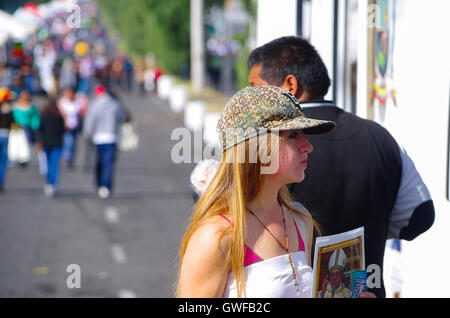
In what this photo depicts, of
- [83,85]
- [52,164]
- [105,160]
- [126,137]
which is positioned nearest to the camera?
[105,160]

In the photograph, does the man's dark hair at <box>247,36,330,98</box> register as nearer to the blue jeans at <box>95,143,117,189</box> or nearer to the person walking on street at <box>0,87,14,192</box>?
the blue jeans at <box>95,143,117,189</box>

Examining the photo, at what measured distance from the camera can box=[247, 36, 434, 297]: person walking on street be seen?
3.52m

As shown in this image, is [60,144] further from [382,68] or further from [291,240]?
[291,240]

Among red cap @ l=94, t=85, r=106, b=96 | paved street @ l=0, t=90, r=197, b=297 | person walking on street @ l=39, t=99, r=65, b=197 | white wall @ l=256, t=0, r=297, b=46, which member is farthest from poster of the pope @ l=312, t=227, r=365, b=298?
person walking on street @ l=39, t=99, r=65, b=197

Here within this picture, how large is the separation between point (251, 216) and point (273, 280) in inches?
8.0

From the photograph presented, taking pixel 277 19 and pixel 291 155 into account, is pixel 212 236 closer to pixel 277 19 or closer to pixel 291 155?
pixel 291 155

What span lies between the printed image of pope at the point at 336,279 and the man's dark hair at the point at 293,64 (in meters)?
0.92

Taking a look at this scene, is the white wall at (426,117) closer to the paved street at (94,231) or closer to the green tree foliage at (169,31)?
the paved street at (94,231)

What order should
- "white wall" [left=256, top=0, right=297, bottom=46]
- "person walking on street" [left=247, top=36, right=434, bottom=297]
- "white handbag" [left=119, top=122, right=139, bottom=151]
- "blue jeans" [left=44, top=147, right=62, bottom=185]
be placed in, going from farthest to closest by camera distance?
1. "blue jeans" [left=44, top=147, right=62, bottom=185]
2. "white handbag" [left=119, top=122, right=139, bottom=151]
3. "white wall" [left=256, top=0, right=297, bottom=46]
4. "person walking on street" [left=247, top=36, right=434, bottom=297]

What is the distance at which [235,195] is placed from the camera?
2533 millimetres

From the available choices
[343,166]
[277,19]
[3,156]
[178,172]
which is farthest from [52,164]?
[343,166]

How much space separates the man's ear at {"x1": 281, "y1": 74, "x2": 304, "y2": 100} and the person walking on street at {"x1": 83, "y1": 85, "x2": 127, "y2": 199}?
9489 millimetres

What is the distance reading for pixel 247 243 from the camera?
2.55 meters

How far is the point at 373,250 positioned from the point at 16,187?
11.3 m
